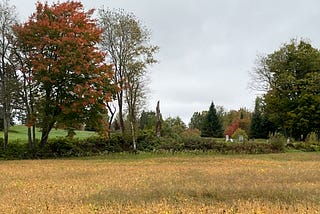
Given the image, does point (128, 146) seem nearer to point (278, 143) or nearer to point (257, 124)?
point (278, 143)

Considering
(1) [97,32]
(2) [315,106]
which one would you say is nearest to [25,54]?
(1) [97,32]

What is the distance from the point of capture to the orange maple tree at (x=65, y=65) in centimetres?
3334

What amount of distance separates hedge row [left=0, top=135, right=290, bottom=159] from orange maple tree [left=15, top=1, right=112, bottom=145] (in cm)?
235

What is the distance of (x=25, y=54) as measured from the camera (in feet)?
117

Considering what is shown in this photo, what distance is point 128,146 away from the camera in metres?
41.2

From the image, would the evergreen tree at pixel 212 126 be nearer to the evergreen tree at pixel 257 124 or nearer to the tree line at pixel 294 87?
the evergreen tree at pixel 257 124

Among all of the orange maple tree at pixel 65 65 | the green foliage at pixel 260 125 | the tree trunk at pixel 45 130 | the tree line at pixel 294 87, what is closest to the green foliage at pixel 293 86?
the tree line at pixel 294 87

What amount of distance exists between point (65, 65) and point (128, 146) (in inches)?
447

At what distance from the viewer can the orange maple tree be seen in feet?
109

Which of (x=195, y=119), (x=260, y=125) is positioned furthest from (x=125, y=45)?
(x=195, y=119)

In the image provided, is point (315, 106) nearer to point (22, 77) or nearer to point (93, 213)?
point (22, 77)

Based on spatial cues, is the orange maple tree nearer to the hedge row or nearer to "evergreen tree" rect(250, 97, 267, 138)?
the hedge row

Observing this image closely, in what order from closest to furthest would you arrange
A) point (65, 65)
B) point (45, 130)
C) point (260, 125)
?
point (65, 65) < point (45, 130) < point (260, 125)

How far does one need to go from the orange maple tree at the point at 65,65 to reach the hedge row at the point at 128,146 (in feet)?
7.71
